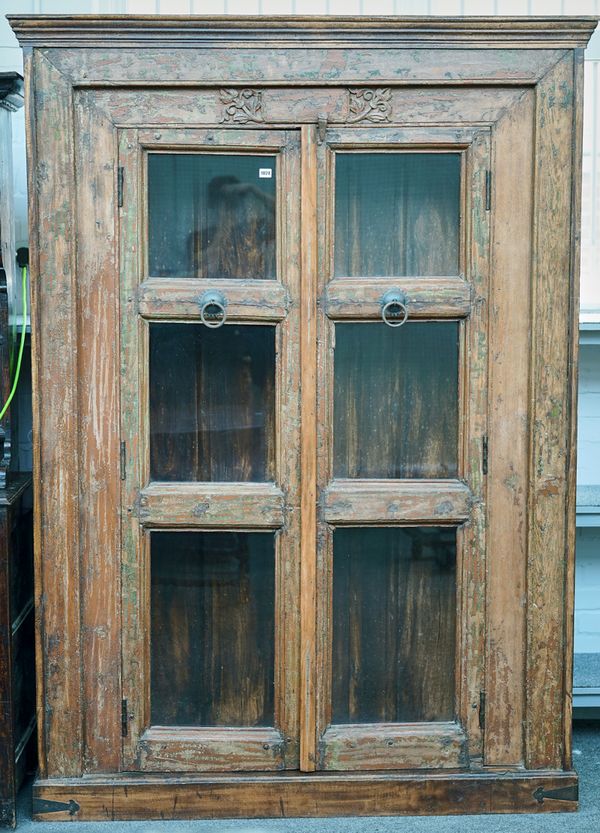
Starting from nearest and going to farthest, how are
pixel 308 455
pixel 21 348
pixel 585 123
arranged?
pixel 308 455, pixel 21 348, pixel 585 123

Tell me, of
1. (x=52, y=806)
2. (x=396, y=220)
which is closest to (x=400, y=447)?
(x=396, y=220)

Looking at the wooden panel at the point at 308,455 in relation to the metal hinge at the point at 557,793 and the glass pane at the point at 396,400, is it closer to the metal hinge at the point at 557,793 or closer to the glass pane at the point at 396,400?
the glass pane at the point at 396,400

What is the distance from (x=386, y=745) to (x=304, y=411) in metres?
0.94

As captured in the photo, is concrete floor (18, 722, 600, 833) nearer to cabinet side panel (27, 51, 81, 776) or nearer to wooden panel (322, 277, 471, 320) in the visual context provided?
cabinet side panel (27, 51, 81, 776)

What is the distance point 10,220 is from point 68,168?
0.39 meters

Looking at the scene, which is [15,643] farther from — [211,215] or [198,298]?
[211,215]

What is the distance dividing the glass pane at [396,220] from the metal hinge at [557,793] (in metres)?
1.44


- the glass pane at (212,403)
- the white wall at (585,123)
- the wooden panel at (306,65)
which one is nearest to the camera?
the wooden panel at (306,65)

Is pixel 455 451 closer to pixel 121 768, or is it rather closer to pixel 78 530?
pixel 78 530

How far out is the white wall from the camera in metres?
3.46

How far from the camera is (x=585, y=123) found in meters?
3.53

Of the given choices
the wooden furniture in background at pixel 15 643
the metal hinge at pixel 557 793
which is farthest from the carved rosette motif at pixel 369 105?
the metal hinge at pixel 557 793

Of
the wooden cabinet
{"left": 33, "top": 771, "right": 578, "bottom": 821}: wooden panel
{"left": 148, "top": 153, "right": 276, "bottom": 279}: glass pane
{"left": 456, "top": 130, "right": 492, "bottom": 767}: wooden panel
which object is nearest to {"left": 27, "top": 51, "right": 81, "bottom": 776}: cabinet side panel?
the wooden cabinet

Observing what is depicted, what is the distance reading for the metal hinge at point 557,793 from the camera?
283 centimetres
